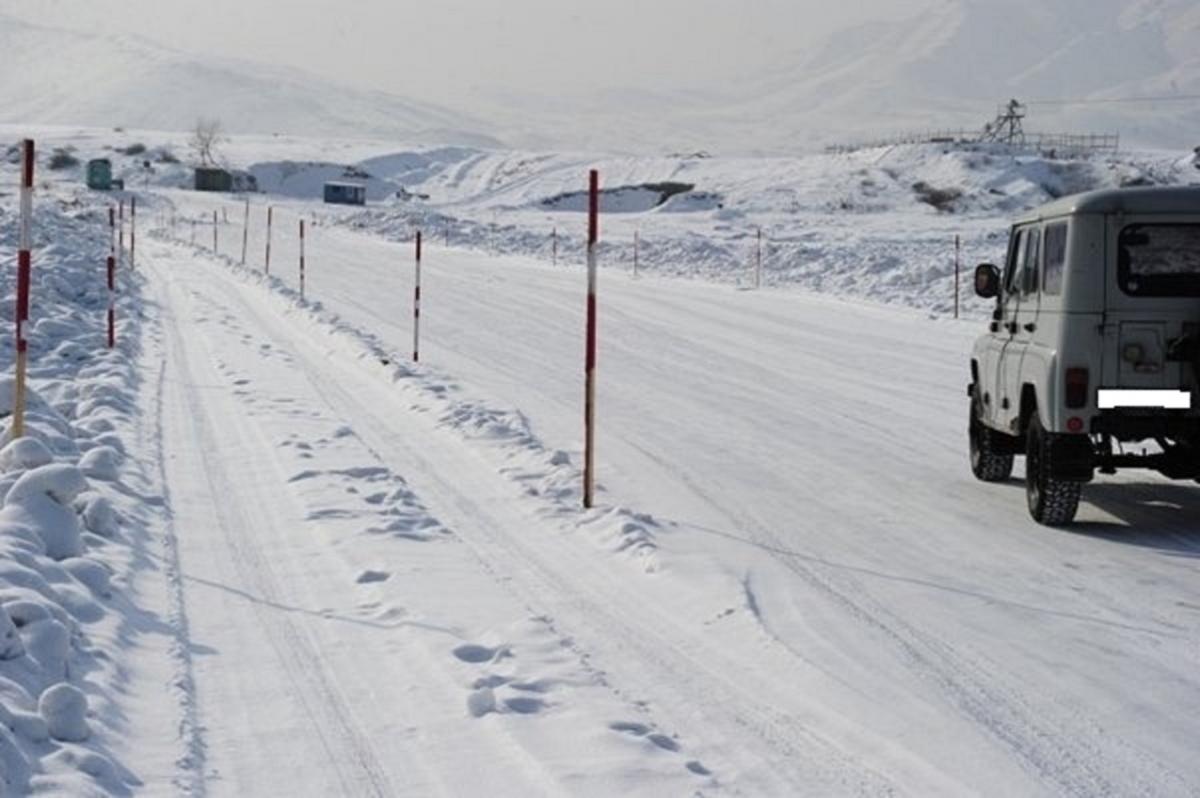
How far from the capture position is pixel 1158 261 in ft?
31.1

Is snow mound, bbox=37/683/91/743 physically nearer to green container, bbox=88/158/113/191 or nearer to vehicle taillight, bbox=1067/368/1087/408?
vehicle taillight, bbox=1067/368/1087/408

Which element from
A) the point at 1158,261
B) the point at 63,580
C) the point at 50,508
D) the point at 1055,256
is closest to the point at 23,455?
the point at 50,508

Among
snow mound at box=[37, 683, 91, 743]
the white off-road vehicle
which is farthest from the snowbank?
the white off-road vehicle

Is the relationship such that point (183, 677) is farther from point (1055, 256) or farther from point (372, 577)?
point (1055, 256)

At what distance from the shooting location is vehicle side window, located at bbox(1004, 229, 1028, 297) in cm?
1099

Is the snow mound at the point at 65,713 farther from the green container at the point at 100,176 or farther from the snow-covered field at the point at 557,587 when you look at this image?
the green container at the point at 100,176

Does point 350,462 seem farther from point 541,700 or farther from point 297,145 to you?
point 297,145

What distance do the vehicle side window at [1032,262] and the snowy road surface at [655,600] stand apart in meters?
1.51

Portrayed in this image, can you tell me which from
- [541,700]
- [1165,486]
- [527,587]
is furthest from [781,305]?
[541,700]

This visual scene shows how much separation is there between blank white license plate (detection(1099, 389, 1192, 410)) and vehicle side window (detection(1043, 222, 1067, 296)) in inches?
29.7

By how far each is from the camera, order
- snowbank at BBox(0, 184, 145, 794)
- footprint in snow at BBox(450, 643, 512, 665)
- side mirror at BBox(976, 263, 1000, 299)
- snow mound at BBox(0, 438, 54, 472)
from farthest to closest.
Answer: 1. side mirror at BBox(976, 263, 1000, 299)
2. snow mound at BBox(0, 438, 54, 472)
3. footprint in snow at BBox(450, 643, 512, 665)
4. snowbank at BBox(0, 184, 145, 794)

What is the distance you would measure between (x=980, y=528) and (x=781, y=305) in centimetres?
1945

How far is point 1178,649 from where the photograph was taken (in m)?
6.91

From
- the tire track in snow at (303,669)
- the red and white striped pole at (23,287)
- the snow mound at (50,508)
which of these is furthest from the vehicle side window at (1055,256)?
the red and white striped pole at (23,287)
